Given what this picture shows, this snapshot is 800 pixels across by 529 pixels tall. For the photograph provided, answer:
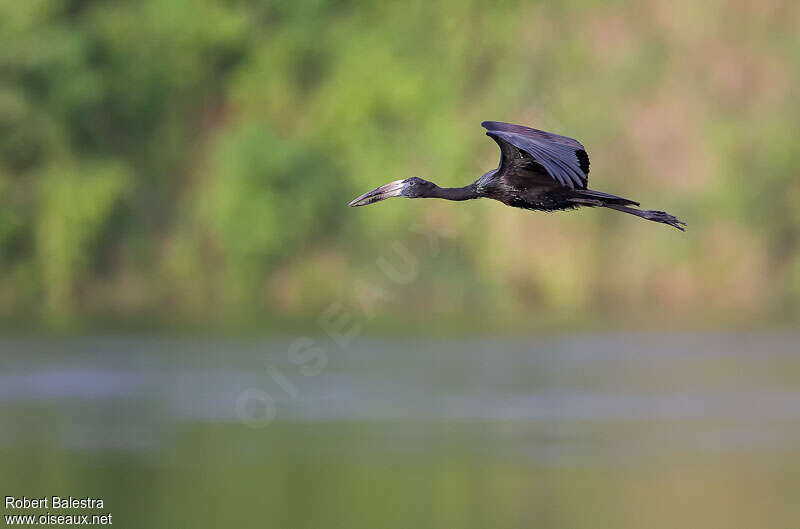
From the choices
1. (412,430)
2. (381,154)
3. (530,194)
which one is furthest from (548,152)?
(381,154)

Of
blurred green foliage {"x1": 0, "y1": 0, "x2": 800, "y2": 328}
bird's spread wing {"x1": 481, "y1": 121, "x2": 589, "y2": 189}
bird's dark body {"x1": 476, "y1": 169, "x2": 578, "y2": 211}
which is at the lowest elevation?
bird's dark body {"x1": 476, "y1": 169, "x2": 578, "y2": 211}

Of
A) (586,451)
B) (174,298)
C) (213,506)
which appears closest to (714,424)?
(586,451)

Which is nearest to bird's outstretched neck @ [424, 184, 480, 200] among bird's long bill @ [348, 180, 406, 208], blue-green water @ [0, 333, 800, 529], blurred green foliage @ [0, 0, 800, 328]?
bird's long bill @ [348, 180, 406, 208]

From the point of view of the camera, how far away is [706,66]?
1481 inches

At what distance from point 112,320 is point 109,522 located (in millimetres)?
15162

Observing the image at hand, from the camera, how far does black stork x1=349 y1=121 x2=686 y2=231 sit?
9461 millimetres

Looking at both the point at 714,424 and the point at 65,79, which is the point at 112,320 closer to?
the point at 65,79

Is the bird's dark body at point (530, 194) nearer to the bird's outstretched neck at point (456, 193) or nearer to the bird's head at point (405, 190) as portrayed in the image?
the bird's outstretched neck at point (456, 193)

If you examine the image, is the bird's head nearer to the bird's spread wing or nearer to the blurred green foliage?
the bird's spread wing

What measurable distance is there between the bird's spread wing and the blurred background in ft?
33.1

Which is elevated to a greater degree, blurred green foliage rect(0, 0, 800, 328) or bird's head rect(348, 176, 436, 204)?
blurred green foliage rect(0, 0, 800, 328)

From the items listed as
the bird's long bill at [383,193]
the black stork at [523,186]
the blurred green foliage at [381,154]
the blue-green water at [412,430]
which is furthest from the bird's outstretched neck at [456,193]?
the blurred green foliage at [381,154]

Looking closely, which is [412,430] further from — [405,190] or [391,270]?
[391,270]

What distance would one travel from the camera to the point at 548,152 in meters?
9.13
